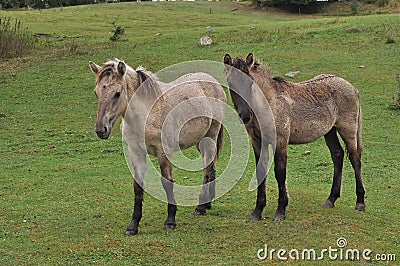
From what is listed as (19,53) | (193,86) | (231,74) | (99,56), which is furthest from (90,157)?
(19,53)

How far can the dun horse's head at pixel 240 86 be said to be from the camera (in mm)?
6566

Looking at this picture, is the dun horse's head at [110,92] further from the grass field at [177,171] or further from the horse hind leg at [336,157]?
the horse hind leg at [336,157]

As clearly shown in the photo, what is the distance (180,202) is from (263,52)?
15.3m

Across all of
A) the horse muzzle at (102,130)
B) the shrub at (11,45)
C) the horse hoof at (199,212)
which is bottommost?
the horse hoof at (199,212)

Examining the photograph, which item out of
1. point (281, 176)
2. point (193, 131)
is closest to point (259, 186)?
point (281, 176)

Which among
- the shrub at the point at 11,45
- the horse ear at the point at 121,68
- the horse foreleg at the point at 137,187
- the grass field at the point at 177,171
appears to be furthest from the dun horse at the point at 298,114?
the shrub at the point at 11,45

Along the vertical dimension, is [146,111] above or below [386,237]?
above

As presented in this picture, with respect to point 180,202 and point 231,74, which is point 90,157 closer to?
point 180,202

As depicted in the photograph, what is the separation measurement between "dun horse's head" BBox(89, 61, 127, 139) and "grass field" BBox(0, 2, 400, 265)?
1573mm

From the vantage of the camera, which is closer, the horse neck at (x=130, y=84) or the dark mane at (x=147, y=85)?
the horse neck at (x=130, y=84)

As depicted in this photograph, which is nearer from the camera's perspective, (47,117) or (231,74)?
(231,74)

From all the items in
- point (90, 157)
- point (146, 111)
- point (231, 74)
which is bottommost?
point (90, 157)

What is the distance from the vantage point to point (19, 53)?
24.8 meters

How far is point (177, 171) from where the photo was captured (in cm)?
1129
